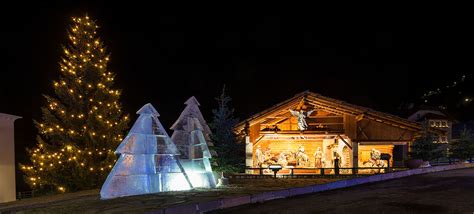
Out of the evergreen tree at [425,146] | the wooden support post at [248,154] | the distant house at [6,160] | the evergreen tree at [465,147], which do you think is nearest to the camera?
the distant house at [6,160]

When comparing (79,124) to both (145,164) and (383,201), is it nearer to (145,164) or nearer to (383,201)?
(145,164)

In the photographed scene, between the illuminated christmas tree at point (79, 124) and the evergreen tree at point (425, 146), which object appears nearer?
the illuminated christmas tree at point (79, 124)

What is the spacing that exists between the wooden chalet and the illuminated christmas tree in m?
9.78

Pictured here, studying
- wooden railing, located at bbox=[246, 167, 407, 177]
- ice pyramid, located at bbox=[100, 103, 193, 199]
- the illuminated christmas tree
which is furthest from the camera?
wooden railing, located at bbox=[246, 167, 407, 177]

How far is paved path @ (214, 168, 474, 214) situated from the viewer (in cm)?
1157

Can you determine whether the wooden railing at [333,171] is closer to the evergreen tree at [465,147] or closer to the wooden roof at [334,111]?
the wooden roof at [334,111]

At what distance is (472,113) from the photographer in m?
87.5

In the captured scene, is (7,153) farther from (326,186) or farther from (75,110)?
(326,186)

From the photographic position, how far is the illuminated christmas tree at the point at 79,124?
21234 mm

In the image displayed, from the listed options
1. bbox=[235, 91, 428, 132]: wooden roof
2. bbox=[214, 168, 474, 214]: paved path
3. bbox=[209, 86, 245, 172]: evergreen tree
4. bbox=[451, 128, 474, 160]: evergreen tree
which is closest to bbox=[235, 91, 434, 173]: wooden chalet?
bbox=[235, 91, 428, 132]: wooden roof

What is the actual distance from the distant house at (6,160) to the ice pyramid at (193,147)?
1112cm

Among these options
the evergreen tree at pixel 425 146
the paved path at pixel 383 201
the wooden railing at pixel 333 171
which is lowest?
the wooden railing at pixel 333 171

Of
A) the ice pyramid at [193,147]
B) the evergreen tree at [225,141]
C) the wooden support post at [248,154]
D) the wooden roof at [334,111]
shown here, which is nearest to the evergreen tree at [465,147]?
the wooden roof at [334,111]

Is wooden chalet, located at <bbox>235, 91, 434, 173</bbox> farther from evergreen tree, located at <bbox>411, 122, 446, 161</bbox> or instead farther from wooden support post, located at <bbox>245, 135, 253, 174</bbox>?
evergreen tree, located at <bbox>411, 122, 446, 161</bbox>
